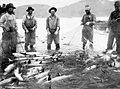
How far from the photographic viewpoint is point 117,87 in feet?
21.0

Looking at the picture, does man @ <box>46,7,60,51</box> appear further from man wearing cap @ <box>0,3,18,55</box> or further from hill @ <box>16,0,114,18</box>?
hill @ <box>16,0,114,18</box>

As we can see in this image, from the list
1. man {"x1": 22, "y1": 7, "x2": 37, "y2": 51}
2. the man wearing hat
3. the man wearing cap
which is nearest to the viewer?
the man wearing cap

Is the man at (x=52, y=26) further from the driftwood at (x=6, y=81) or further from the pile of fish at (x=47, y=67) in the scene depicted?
the driftwood at (x=6, y=81)

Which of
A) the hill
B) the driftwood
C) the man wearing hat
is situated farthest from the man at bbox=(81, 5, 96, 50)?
the hill

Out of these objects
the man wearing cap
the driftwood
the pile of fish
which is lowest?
the driftwood

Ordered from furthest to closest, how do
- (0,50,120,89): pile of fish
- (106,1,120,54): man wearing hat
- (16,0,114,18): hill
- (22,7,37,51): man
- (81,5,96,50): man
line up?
1. (16,0,114,18): hill
2. (81,5,96,50): man
3. (22,7,37,51): man
4. (106,1,120,54): man wearing hat
5. (0,50,120,89): pile of fish

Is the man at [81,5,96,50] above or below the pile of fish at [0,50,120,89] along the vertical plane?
above

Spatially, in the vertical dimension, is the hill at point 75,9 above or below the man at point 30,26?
above

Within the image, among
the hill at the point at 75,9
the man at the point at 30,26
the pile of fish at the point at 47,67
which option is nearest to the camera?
the pile of fish at the point at 47,67

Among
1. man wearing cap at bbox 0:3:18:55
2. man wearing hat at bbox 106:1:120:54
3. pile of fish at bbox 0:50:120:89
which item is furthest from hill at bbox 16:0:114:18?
pile of fish at bbox 0:50:120:89

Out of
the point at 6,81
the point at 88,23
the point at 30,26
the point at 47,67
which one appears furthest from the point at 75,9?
the point at 6,81

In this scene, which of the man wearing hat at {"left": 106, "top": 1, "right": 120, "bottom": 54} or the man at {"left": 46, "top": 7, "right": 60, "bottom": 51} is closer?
the man wearing hat at {"left": 106, "top": 1, "right": 120, "bottom": 54}

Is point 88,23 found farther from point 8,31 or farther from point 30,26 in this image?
point 8,31

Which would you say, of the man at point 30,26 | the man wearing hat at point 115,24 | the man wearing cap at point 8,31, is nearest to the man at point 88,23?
the man wearing hat at point 115,24
